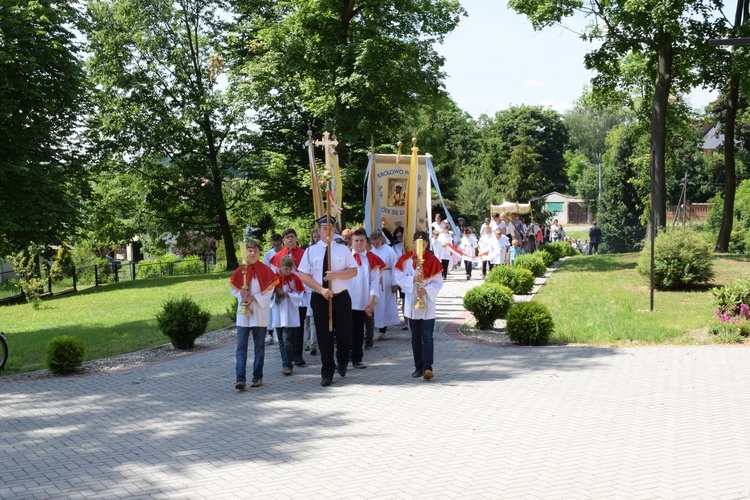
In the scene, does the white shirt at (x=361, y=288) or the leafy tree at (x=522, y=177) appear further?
the leafy tree at (x=522, y=177)

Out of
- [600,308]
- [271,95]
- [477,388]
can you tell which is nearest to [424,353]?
[477,388]

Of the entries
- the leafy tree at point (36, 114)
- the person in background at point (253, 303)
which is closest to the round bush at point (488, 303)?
the person in background at point (253, 303)

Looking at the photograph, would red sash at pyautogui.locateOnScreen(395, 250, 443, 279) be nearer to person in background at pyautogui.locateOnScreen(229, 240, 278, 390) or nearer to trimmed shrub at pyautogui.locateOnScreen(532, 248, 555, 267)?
person in background at pyautogui.locateOnScreen(229, 240, 278, 390)

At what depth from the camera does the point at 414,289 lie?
1084cm

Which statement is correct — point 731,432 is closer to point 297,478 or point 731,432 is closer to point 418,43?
point 297,478

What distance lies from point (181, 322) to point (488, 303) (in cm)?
554

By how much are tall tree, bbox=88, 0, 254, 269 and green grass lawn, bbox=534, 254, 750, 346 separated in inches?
800

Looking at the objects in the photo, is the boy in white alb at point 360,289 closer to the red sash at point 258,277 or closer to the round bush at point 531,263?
the red sash at point 258,277

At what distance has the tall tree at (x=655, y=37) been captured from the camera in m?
26.2

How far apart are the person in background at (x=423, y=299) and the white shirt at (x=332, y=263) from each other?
0.80 m

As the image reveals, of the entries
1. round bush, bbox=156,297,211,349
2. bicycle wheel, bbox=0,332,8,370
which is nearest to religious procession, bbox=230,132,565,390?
round bush, bbox=156,297,211,349

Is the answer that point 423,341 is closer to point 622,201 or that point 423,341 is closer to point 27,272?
point 27,272

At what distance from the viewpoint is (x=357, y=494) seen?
6348 mm

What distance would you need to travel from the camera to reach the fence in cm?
3034
